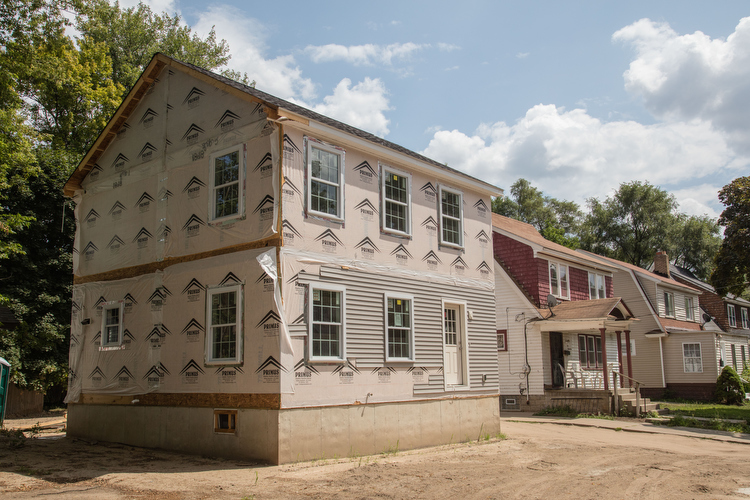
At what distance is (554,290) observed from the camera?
24438 mm

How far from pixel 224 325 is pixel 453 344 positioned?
240 inches

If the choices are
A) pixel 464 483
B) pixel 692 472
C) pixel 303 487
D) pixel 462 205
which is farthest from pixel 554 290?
pixel 303 487

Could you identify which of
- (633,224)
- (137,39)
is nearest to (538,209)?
(633,224)

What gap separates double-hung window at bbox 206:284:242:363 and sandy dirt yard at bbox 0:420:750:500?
2.02 metres

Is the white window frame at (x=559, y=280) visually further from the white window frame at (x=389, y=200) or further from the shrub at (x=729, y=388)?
the white window frame at (x=389, y=200)

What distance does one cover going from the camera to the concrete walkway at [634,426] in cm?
1670

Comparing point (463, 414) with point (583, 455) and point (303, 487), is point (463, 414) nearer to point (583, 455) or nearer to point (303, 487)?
point (583, 455)

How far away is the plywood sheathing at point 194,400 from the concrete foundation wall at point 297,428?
0.36ft

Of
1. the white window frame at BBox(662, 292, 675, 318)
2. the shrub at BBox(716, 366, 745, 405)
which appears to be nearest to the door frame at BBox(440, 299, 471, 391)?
the shrub at BBox(716, 366, 745, 405)

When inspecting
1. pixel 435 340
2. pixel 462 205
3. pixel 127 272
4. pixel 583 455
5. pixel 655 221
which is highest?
pixel 655 221

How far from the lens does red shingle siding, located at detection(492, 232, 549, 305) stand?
23.5 meters

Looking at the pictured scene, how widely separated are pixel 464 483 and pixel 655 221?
44.2m

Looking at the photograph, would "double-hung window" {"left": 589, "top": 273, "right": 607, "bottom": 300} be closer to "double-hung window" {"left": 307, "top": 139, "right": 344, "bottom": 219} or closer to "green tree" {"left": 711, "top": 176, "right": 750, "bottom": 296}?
"green tree" {"left": 711, "top": 176, "right": 750, "bottom": 296}

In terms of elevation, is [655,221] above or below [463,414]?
above
